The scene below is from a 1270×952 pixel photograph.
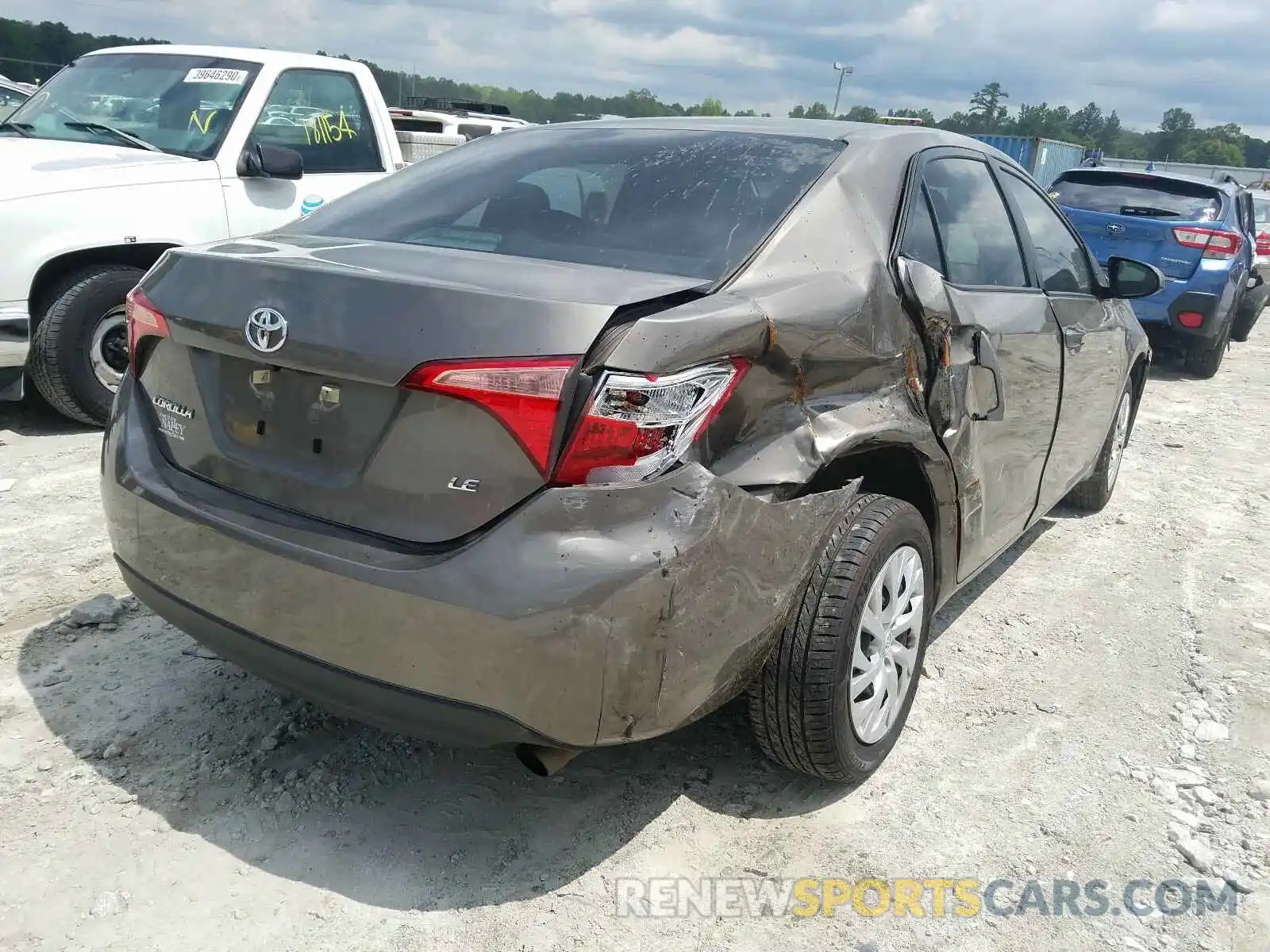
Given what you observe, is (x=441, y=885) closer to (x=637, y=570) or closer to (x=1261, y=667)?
(x=637, y=570)

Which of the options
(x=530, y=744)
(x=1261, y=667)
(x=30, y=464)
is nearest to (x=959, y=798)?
(x=530, y=744)

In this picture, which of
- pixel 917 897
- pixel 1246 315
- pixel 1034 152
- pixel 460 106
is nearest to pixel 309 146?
pixel 917 897

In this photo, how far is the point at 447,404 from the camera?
6.64ft

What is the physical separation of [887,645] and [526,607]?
119 cm

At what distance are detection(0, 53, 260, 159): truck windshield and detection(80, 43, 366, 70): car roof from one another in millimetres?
37

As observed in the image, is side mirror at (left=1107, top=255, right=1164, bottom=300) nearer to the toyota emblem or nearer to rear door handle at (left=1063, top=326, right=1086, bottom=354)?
rear door handle at (left=1063, top=326, right=1086, bottom=354)

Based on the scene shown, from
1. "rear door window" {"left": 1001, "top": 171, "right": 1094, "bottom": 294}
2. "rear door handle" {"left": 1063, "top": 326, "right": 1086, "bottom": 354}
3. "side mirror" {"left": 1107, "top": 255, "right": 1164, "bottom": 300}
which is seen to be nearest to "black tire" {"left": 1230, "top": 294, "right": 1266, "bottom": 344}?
"side mirror" {"left": 1107, "top": 255, "right": 1164, "bottom": 300}

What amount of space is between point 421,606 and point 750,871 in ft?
3.52

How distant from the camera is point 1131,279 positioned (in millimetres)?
4234

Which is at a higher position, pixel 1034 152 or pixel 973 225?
pixel 973 225

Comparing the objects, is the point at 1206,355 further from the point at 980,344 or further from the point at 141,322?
the point at 141,322

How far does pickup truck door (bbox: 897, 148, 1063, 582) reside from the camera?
9.50ft

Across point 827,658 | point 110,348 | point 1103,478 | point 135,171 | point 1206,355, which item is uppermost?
point 135,171

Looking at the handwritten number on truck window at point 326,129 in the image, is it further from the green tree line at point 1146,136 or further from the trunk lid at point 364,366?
the green tree line at point 1146,136
